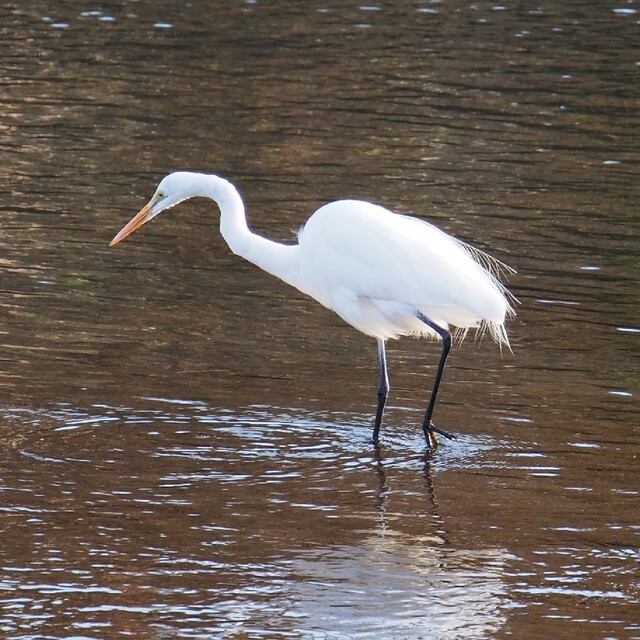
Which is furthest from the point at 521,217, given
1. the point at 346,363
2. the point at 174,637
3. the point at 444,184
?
the point at 174,637

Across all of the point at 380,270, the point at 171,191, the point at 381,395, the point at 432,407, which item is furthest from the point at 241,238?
the point at 432,407

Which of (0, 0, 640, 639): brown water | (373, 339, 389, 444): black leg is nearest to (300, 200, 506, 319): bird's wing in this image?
(373, 339, 389, 444): black leg

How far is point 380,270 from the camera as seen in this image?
7023mm

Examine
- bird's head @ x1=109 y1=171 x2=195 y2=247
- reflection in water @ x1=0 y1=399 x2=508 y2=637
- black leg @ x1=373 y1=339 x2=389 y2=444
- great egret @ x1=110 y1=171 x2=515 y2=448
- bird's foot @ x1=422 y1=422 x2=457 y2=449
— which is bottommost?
reflection in water @ x1=0 y1=399 x2=508 y2=637

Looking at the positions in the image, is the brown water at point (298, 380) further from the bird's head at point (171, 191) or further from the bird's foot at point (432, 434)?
the bird's head at point (171, 191)

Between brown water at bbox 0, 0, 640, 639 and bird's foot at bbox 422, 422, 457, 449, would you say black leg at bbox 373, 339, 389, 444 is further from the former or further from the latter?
bird's foot at bbox 422, 422, 457, 449

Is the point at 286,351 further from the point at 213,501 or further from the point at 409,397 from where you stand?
the point at 213,501

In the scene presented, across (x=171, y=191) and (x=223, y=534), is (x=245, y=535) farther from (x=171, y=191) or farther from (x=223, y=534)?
(x=171, y=191)

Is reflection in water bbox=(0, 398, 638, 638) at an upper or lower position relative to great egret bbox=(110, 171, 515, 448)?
lower

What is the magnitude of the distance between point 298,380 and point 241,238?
924 mm

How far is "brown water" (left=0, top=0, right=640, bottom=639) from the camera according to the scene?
17.6 ft

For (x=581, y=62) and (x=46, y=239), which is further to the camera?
(x=581, y=62)

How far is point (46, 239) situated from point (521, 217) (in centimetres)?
397

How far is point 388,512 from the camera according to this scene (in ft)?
20.3
